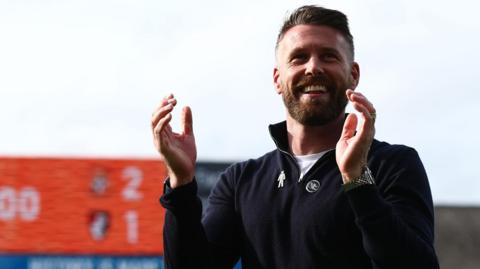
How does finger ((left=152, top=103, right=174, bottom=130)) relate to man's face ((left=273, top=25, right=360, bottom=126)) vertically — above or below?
below

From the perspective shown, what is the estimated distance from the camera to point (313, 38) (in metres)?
4.63

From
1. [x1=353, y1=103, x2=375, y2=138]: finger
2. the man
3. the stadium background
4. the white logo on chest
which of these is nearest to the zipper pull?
the man

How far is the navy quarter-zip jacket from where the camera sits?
419 centimetres

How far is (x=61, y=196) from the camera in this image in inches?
941

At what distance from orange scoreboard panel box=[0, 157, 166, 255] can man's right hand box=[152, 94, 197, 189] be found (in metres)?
18.9

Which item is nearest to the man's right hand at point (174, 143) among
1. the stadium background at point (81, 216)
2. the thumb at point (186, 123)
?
the thumb at point (186, 123)

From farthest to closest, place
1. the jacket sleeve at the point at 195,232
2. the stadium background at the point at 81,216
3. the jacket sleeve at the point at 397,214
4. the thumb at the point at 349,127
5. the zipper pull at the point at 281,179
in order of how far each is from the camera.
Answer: the stadium background at the point at 81,216 → the zipper pull at the point at 281,179 → the jacket sleeve at the point at 195,232 → the thumb at the point at 349,127 → the jacket sleeve at the point at 397,214

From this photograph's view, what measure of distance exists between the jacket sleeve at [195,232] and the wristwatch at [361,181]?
0.62 meters

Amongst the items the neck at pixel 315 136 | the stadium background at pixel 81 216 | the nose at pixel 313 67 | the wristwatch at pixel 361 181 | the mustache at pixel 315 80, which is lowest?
the stadium background at pixel 81 216

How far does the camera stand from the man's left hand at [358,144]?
4160 millimetres

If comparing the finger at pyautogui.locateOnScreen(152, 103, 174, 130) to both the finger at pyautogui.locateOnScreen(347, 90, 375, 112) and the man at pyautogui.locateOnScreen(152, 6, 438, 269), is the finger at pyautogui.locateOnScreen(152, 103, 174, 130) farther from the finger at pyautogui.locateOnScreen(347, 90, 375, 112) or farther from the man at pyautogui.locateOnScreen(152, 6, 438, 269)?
the finger at pyautogui.locateOnScreen(347, 90, 375, 112)

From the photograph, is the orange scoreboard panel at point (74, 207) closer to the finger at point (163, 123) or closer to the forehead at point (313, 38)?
the forehead at point (313, 38)

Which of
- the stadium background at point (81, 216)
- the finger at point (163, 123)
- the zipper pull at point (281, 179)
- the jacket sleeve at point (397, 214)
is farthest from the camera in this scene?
the stadium background at point (81, 216)

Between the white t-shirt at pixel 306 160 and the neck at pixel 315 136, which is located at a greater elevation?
the neck at pixel 315 136
